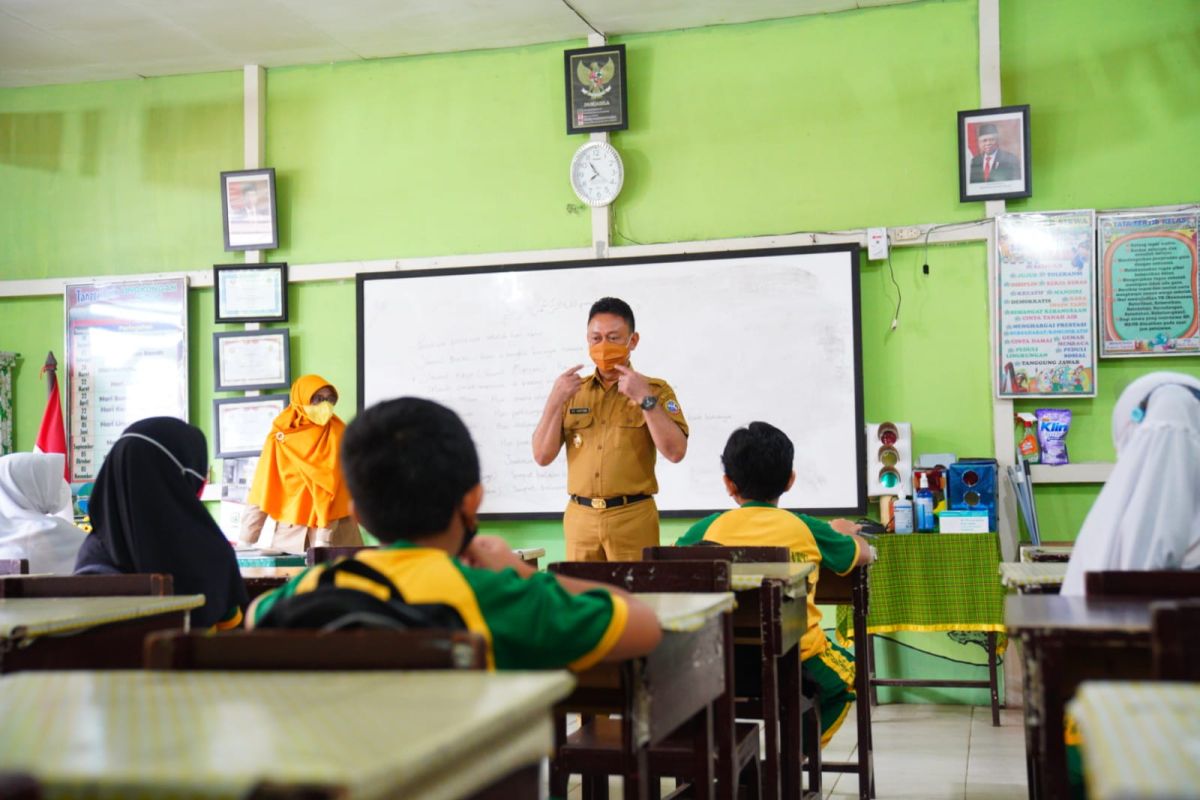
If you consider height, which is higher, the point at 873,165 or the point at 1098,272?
the point at 873,165

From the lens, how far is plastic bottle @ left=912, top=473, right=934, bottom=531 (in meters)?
5.05

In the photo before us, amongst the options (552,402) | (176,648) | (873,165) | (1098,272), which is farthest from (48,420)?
(176,648)

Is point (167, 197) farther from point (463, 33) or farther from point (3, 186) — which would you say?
point (463, 33)

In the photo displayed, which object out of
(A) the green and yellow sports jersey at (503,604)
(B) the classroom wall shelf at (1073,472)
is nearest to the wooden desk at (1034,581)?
(A) the green and yellow sports jersey at (503,604)

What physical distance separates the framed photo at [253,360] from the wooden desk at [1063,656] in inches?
196

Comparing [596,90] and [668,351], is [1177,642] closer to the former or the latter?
[668,351]

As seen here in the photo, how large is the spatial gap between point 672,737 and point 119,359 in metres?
4.78

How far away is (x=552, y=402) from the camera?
407cm

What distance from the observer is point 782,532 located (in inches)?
129

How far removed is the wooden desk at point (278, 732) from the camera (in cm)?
79

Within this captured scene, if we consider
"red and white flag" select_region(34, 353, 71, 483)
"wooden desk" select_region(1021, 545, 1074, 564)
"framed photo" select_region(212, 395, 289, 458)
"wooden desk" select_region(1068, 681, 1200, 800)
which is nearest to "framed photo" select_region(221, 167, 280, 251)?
"framed photo" select_region(212, 395, 289, 458)

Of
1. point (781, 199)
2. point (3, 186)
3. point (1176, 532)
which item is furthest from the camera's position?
point (3, 186)

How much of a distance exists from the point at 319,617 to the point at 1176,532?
1579mm

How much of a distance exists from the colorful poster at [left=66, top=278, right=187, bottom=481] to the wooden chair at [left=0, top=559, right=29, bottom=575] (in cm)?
296
